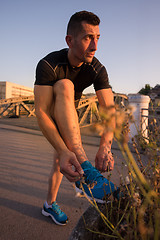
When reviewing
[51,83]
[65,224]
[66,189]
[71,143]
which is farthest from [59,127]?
[66,189]

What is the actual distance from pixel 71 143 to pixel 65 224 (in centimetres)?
97

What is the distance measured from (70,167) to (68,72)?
939mm

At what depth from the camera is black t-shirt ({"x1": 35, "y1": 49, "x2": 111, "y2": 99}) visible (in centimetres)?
149

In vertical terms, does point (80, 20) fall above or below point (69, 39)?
above

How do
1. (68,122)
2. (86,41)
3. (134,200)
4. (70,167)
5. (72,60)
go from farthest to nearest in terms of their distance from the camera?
(72,60) < (86,41) < (68,122) < (70,167) < (134,200)

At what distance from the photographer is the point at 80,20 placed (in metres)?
1.50

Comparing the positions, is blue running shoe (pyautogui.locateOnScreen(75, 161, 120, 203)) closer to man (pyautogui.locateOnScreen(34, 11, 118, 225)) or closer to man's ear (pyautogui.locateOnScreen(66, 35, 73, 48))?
man (pyautogui.locateOnScreen(34, 11, 118, 225))

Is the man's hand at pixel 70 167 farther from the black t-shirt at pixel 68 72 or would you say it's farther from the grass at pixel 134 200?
the black t-shirt at pixel 68 72

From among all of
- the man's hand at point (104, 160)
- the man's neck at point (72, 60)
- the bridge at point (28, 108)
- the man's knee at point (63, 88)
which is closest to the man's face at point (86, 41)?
→ the man's neck at point (72, 60)

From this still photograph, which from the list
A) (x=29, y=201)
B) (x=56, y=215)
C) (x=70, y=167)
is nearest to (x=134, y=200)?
(x=70, y=167)

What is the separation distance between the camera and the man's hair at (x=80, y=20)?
1496 mm

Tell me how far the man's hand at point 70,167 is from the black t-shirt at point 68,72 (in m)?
0.60

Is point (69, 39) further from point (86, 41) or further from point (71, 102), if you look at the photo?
point (71, 102)

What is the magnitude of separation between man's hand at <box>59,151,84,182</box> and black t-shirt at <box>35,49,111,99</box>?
60cm
